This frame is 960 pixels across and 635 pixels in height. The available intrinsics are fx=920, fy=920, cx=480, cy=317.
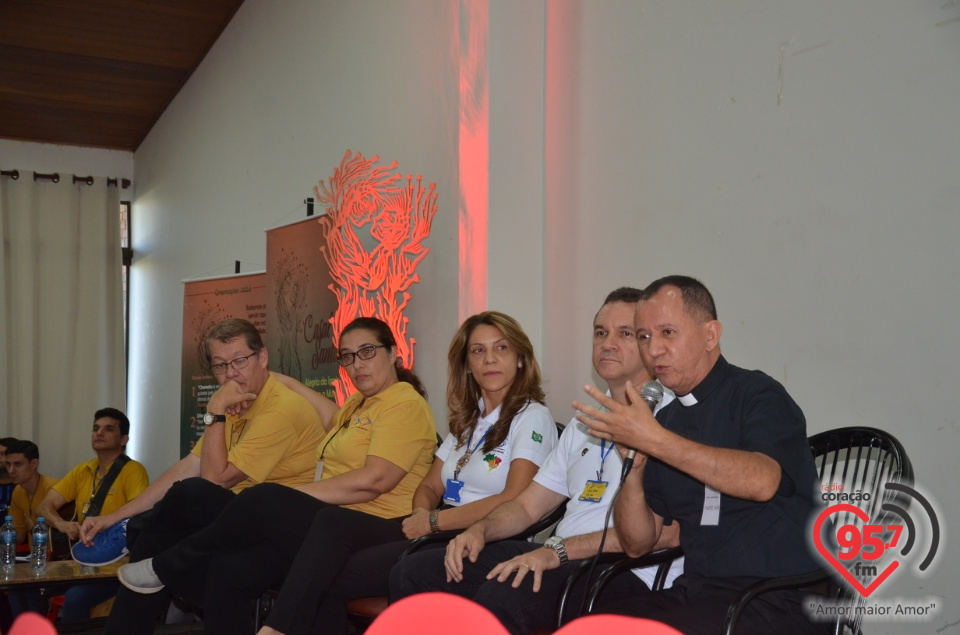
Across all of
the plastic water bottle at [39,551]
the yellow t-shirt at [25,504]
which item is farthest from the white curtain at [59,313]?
the plastic water bottle at [39,551]

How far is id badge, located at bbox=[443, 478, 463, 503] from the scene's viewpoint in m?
2.95

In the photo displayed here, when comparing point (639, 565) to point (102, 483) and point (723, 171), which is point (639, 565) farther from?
point (102, 483)

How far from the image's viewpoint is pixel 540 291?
3.66 metres

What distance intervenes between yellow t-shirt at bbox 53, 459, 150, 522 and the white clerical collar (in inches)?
147

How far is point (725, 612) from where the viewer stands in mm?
1811

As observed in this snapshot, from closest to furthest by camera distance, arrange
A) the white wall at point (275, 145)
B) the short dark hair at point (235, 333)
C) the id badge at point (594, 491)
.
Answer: the id badge at point (594, 491) → the short dark hair at point (235, 333) → the white wall at point (275, 145)

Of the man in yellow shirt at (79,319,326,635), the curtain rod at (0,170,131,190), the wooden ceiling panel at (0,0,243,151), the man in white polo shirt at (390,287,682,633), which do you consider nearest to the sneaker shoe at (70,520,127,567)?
the man in yellow shirt at (79,319,326,635)

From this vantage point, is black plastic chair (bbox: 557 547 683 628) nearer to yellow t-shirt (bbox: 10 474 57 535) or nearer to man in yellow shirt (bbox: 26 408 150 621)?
man in yellow shirt (bbox: 26 408 150 621)

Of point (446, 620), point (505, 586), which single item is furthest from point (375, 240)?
point (446, 620)

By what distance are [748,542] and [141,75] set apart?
7.56 metres

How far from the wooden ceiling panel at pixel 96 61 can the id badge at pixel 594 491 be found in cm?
569

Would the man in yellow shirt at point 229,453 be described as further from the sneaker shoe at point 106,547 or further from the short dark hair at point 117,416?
the short dark hair at point 117,416

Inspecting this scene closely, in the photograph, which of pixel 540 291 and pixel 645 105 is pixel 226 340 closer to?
pixel 540 291

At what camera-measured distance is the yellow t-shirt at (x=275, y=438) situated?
11.2ft
